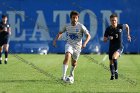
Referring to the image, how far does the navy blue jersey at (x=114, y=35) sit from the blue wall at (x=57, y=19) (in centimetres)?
2102

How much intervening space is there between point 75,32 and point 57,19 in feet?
76.5

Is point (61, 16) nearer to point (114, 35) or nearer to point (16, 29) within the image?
point (16, 29)

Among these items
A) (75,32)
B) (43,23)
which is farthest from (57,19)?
(75,32)

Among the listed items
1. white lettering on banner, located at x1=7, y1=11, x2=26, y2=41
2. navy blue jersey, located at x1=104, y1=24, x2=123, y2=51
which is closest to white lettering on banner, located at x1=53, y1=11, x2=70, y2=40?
white lettering on banner, located at x1=7, y1=11, x2=26, y2=41

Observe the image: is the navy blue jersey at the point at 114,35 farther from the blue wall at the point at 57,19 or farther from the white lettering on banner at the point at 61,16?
the white lettering on banner at the point at 61,16

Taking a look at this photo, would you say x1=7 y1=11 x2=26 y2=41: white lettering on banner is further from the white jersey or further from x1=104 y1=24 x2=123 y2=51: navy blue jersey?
the white jersey

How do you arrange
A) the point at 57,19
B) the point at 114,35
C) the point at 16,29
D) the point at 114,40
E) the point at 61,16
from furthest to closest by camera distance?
the point at 57,19 → the point at 61,16 → the point at 16,29 → the point at 114,40 → the point at 114,35

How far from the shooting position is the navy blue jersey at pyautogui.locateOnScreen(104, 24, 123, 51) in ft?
57.0

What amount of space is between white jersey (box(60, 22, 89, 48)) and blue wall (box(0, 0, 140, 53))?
882 inches

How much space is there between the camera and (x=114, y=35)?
1742cm

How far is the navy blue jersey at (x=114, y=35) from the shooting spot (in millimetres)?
17359

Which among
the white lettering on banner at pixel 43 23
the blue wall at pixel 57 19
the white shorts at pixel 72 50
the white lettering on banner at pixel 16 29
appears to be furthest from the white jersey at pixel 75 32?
the white lettering on banner at pixel 16 29

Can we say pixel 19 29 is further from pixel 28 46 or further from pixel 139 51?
pixel 139 51

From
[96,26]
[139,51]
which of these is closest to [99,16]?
[96,26]
